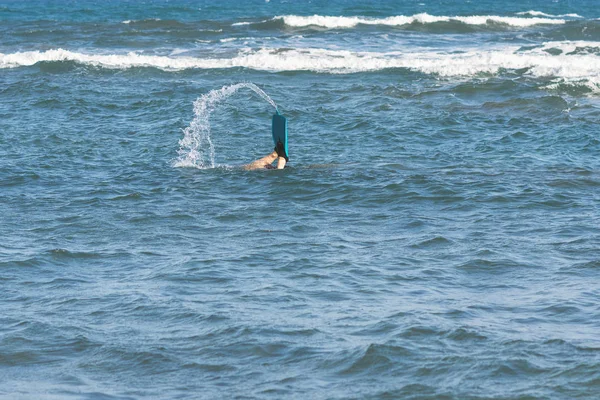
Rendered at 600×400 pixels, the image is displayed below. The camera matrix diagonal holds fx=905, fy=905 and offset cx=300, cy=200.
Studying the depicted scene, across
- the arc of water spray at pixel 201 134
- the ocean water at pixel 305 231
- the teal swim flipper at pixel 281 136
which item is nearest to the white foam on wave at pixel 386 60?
the ocean water at pixel 305 231

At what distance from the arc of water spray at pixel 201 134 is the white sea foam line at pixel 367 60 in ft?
17.1

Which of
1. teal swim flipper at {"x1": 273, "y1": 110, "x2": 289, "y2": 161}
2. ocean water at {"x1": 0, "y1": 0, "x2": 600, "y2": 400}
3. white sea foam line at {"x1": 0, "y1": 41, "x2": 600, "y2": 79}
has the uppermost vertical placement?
white sea foam line at {"x1": 0, "y1": 41, "x2": 600, "y2": 79}

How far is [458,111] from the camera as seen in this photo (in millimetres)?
22391

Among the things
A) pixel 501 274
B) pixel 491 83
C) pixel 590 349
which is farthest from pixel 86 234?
pixel 491 83

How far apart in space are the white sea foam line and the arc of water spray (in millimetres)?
5198

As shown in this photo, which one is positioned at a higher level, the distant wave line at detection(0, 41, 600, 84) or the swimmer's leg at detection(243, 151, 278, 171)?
the distant wave line at detection(0, 41, 600, 84)

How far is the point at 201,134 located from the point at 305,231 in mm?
7464

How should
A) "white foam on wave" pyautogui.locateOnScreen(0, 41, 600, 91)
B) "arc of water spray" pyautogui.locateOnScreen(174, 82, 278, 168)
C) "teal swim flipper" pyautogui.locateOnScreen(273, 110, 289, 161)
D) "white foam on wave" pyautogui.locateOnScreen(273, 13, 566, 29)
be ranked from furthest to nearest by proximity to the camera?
"white foam on wave" pyautogui.locateOnScreen(273, 13, 566, 29), "white foam on wave" pyautogui.locateOnScreen(0, 41, 600, 91), "arc of water spray" pyautogui.locateOnScreen(174, 82, 278, 168), "teal swim flipper" pyautogui.locateOnScreen(273, 110, 289, 161)

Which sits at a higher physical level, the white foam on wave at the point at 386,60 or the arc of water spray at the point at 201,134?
the white foam on wave at the point at 386,60

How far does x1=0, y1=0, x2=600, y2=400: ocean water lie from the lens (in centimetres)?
897

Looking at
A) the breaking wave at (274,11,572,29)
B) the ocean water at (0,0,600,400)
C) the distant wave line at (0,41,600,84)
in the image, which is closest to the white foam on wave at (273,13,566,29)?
the breaking wave at (274,11,572,29)

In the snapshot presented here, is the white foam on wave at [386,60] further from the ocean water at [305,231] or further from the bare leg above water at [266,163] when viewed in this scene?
the bare leg above water at [266,163]

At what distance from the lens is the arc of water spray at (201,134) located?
1805 cm

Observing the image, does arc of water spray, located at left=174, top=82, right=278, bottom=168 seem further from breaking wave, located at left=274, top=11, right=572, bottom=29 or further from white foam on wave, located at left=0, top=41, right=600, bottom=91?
breaking wave, located at left=274, top=11, right=572, bottom=29
